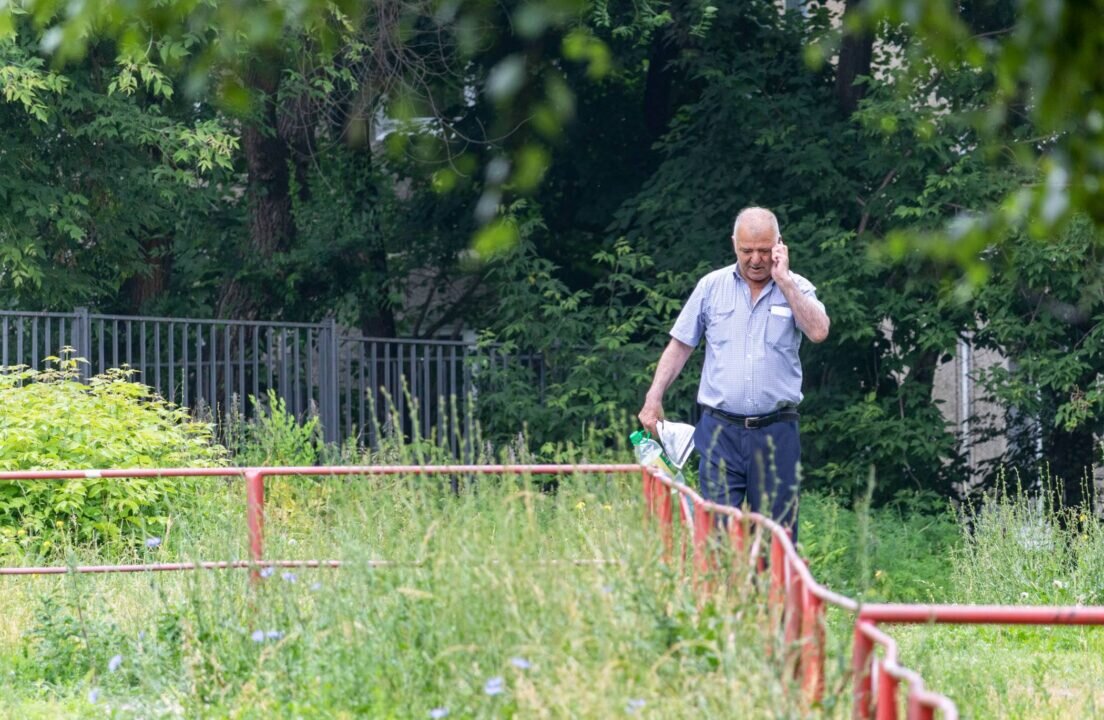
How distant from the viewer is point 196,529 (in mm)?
8938

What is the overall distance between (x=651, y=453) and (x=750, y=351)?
33.9 inches

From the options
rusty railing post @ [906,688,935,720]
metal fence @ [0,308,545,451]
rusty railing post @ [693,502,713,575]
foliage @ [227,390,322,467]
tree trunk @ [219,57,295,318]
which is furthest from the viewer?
tree trunk @ [219,57,295,318]

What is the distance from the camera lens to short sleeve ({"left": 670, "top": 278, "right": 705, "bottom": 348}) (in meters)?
7.60

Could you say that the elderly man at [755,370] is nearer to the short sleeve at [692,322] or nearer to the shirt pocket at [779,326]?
the shirt pocket at [779,326]

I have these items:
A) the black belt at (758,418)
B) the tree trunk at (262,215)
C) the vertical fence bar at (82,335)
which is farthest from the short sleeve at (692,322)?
the tree trunk at (262,215)

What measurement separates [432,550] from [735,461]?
2084mm

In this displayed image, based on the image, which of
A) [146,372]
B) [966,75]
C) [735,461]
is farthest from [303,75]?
[735,461]

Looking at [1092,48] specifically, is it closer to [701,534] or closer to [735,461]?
[701,534]

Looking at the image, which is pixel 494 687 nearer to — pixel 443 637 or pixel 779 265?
pixel 443 637

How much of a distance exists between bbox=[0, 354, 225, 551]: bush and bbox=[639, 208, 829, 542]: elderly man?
366 cm

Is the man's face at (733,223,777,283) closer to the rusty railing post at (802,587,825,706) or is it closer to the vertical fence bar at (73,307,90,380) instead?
the rusty railing post at (802,587,825,706)

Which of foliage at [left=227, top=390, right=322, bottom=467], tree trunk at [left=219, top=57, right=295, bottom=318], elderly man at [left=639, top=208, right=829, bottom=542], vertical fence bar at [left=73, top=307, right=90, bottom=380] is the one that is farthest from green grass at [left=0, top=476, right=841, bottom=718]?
tree trunk at [left=219, top=57, right=295, bottom=318]

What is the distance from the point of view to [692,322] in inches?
301

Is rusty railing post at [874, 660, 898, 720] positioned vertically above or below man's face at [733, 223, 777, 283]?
below
